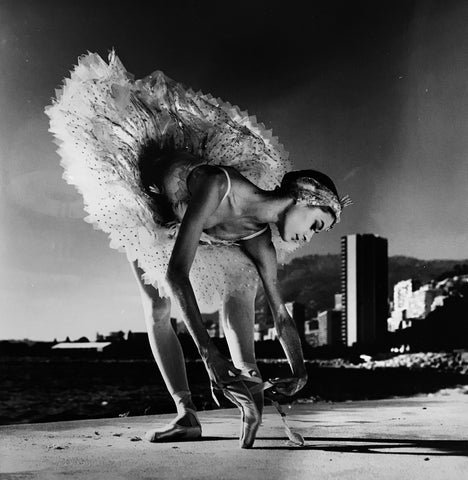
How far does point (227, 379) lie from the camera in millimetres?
1227

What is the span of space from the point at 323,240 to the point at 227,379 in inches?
85.7

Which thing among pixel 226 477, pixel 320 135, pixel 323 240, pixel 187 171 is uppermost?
pixel 320 135

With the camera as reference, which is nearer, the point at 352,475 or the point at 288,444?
the point at 352,475

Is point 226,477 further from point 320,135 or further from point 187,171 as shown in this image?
point 320,135

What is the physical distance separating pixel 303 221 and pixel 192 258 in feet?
0.86

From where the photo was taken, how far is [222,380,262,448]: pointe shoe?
1.27 m

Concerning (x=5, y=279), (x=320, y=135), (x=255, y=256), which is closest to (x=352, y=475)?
(x=255, y=256)

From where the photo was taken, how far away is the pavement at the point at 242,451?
1211mm

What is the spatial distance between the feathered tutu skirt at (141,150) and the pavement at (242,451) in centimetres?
38

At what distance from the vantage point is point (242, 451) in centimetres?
139

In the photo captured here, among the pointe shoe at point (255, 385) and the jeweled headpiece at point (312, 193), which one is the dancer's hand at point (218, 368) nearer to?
the pointe shoe at point (255, 385)

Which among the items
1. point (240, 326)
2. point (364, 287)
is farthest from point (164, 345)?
point (364, 287)

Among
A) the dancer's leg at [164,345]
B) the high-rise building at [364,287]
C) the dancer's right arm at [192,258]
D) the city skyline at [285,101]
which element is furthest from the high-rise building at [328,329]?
the dancer's right arm at [192,258]

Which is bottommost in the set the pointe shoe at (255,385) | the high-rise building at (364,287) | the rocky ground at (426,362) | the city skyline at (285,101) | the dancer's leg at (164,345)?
the pointe shoe at (255,385)
